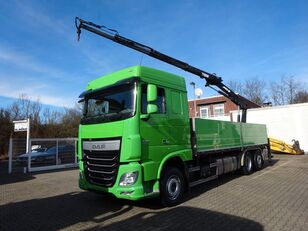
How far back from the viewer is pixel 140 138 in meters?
6.02

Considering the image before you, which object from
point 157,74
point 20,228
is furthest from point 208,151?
point 20,228

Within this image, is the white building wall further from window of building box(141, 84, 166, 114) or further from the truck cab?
window of building box(141, 84, 166, 114)

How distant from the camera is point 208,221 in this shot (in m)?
5.66

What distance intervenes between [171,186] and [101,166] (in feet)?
6.03

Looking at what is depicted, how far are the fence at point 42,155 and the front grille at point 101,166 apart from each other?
9.08 meters

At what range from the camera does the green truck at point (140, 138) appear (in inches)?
237

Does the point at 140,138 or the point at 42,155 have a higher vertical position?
the point at 140,138

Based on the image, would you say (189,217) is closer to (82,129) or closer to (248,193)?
(248,193)

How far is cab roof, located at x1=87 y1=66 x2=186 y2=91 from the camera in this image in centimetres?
655

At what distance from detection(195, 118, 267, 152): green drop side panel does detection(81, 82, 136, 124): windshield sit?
2.64m

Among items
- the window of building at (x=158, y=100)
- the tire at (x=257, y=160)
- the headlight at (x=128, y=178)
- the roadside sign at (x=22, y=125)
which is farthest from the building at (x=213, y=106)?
the headlight at (x=128, y=178)

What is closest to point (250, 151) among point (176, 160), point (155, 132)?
point (176, 160)

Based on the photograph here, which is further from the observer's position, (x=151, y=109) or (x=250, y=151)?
(x=250, y=151)

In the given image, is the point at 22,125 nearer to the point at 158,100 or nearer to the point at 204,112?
the point at 158,100
